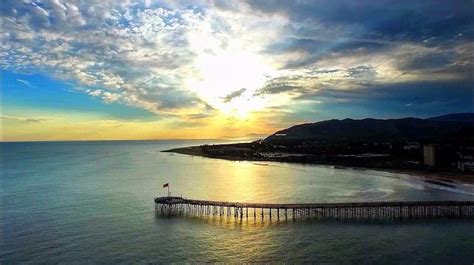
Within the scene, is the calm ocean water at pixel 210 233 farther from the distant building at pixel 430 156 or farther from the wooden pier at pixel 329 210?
the distant building at pixel 430 156

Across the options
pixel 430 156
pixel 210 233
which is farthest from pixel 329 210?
pixel 430 156

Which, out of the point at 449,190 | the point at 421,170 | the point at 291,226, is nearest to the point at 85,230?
the point at 291,226

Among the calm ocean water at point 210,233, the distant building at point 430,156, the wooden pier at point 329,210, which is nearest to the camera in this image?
the calm ocean water at point 210,233

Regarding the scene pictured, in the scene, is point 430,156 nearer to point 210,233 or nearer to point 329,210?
point 329,210

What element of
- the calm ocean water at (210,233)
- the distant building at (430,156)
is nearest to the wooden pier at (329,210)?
the calm ocean water at (210,233)

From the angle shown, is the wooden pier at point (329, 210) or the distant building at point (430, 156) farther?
the distant building at point (430, 156)
